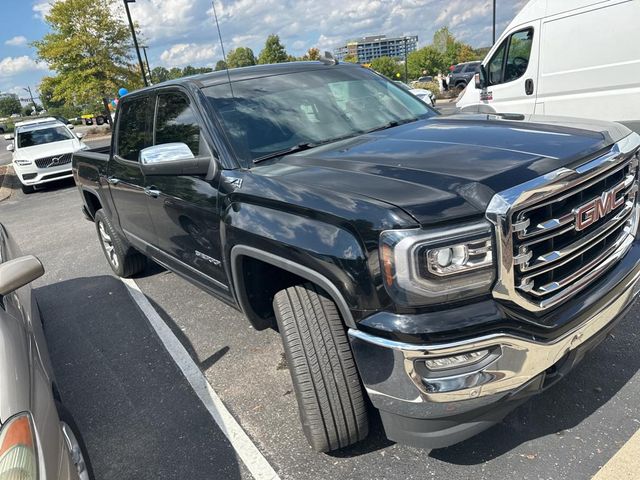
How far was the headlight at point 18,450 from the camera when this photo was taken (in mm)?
1485

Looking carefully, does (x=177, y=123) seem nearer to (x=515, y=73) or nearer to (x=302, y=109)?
(x=302, y=109)

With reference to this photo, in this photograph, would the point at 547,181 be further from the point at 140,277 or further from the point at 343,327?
the point at 140,277

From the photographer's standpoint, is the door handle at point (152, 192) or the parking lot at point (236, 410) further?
the door handle at point (152, 192)

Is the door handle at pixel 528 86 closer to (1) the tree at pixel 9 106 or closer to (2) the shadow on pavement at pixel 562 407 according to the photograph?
(2) the shadow on pavement at pixel 562 407

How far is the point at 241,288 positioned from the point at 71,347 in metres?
2.14

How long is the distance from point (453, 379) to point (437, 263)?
0.45 metres

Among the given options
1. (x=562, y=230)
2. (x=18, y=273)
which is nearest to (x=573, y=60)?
(x=562, y=230)

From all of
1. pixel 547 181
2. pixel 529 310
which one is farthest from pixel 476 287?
pixel 547 181

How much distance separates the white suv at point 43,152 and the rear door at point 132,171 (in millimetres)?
9299

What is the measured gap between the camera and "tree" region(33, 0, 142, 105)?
29.2 metres

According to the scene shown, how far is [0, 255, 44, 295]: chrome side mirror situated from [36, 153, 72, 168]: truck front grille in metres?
12.1

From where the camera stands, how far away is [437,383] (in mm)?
1908

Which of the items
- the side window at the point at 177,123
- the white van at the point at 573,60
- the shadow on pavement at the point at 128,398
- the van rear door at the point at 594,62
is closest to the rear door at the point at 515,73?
the white van at the point at 573,60

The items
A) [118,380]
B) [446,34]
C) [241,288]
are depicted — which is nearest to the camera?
[241,288]
